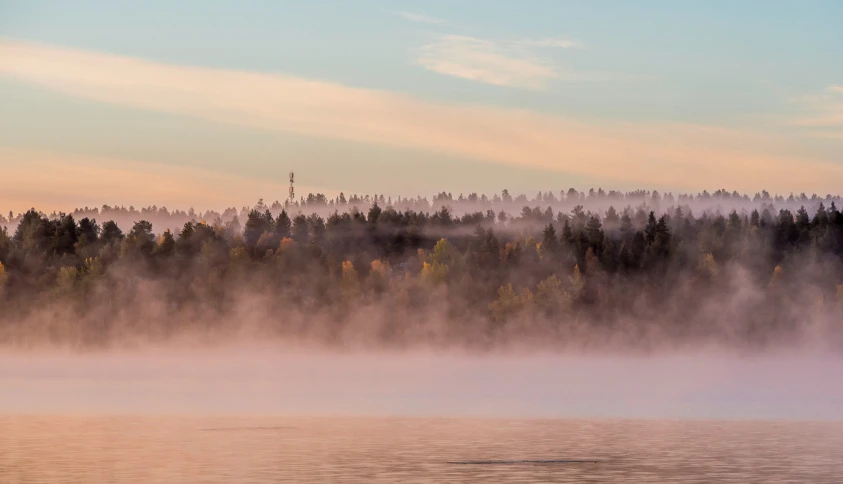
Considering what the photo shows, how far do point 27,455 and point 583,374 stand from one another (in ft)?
439

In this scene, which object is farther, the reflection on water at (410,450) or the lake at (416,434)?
the lake at (416,434)

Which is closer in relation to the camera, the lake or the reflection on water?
the reflection on water

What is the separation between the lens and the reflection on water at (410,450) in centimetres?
5928

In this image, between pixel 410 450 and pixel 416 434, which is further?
pixel 416 434

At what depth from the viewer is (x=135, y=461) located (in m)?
65.2

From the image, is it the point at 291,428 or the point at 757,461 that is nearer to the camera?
the point at 757,461

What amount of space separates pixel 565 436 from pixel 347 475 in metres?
25.7

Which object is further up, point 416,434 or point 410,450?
point 410,450

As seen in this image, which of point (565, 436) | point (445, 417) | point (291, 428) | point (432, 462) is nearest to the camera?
point (432, 462)

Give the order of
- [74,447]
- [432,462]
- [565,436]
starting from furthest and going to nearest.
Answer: [565,436], [74,447], [432,462]

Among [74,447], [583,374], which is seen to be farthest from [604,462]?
[583,374]

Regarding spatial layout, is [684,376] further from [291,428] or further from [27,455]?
[27,455]

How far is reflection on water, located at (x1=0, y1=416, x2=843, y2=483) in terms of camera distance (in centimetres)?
5928

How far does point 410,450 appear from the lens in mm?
71438
